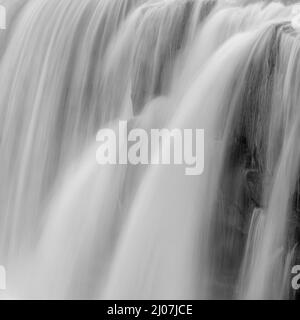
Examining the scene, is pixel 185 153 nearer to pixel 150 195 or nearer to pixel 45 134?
pixel 150 195

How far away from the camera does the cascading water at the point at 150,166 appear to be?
27.5ft

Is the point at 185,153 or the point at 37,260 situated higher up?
the point at 185,153

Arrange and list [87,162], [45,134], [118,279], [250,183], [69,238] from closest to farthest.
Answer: [250,183]
[118,279]
[69,238]
[87,162]
[45,134]

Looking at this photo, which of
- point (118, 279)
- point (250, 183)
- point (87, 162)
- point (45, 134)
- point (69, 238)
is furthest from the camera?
point (45, 134)

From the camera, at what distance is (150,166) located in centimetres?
970

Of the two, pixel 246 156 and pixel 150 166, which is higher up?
pixel 246 156

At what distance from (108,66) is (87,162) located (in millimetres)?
1807

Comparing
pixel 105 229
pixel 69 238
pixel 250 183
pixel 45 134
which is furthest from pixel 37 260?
pixel 250 183

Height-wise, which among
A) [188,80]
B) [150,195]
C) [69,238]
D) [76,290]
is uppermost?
[188,80]

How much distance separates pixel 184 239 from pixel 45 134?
388cm

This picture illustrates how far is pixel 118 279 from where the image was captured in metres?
9.27

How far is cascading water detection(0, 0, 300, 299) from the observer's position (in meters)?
8.38

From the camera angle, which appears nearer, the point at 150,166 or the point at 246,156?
the point at 246,156

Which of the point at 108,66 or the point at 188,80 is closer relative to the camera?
the point at 188,80
